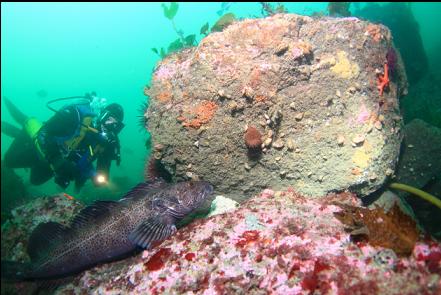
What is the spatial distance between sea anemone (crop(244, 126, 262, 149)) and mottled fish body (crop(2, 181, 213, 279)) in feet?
2.86

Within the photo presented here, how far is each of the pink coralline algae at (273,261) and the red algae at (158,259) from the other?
13 mm

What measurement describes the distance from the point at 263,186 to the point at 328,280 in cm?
210

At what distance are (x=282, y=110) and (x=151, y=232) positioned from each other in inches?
98.3

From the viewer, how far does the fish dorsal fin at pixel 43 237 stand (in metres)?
4.18

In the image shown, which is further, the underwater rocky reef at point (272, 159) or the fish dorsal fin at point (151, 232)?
the fish dorsal fin at point (151, 232)

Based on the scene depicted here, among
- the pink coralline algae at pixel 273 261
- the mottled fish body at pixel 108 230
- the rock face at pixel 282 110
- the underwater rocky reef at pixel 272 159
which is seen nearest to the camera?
the pink coralline algae at pixel 273 261

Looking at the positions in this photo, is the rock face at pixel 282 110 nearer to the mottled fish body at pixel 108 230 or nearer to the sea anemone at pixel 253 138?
the sea anemone at pixel 253 138

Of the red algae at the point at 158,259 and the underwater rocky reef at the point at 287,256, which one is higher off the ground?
the red algae at the point at 158,259

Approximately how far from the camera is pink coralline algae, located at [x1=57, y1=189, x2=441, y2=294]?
246 cm

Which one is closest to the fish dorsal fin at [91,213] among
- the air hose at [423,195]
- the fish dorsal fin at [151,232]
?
the fish dorsal fin at [151,232]

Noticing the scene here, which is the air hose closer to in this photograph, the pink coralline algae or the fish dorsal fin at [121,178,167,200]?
the pink coralline algae

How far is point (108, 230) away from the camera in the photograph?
4.08m

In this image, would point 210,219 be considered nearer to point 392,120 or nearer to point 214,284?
point 214,284

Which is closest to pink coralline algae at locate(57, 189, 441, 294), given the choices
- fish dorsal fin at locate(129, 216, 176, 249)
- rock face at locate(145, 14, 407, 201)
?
fish dorsal fin at locate(129, 216, 176, 249)
